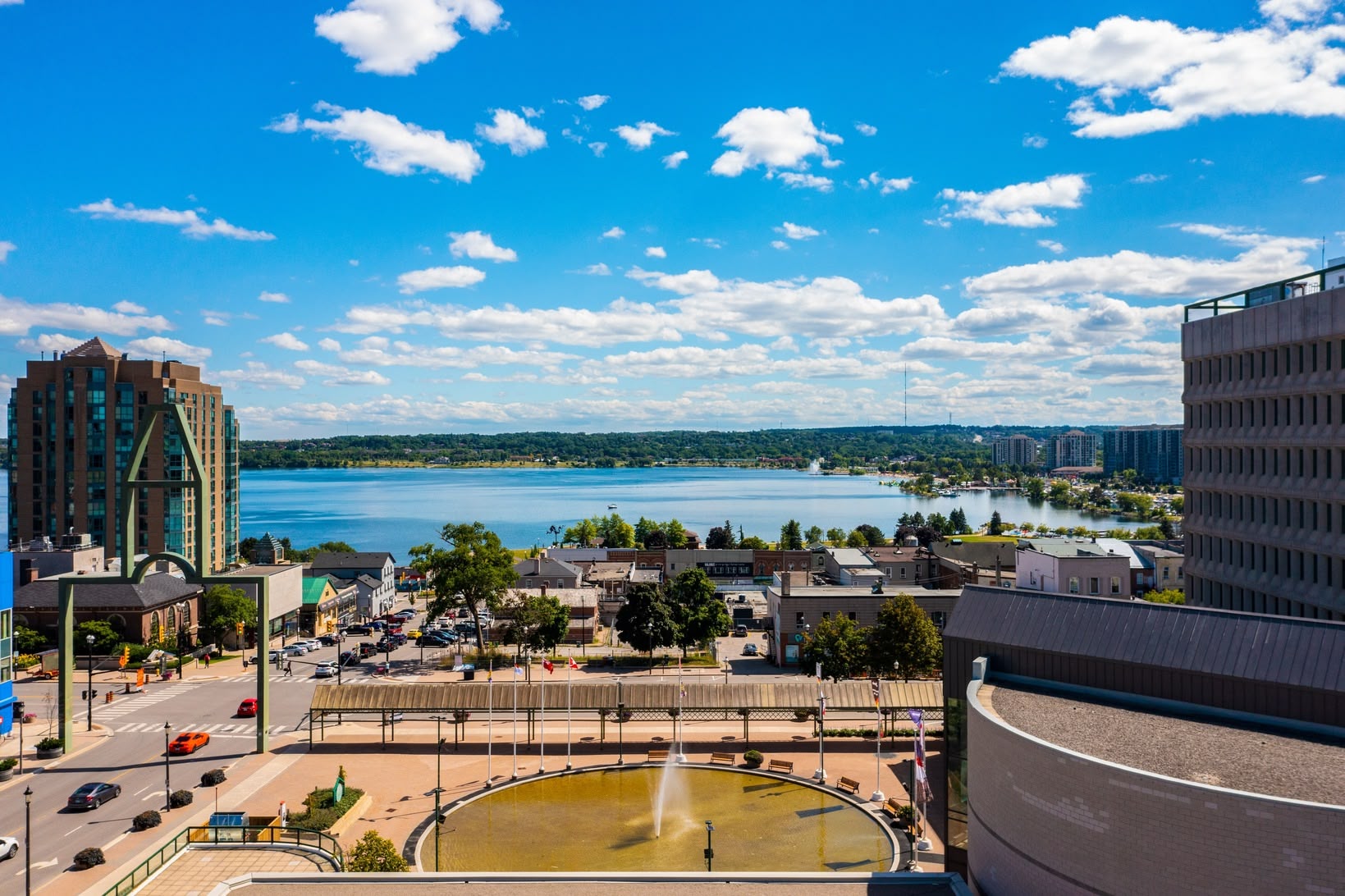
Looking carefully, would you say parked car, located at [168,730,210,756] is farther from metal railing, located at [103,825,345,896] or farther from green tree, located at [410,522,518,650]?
green tree, located at [410,522,518,650]

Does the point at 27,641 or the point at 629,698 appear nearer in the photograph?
the point at 629,698

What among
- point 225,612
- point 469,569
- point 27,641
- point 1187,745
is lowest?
point 27,641

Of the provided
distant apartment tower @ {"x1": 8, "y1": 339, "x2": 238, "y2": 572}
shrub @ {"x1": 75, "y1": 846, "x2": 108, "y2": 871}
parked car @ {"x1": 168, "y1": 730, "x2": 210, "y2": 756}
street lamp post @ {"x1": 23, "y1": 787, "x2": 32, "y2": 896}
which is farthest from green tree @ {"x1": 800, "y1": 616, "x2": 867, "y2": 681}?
distant apartment tower @ {"x1": 8, "y1": 339, "x2": 238, "y2": 572}

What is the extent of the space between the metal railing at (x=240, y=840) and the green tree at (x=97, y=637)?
148 ft

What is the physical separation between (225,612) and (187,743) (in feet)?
105

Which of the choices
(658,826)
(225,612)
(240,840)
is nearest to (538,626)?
(225,612)

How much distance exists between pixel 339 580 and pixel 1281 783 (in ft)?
307

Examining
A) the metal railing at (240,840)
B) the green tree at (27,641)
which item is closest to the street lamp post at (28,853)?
the metal railing at (240,840)

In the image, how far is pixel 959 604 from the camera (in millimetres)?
30188

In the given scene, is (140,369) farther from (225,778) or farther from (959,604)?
(959,604)

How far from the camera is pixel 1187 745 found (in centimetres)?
2216

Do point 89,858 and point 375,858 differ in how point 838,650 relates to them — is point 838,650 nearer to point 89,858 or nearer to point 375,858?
point 375,858

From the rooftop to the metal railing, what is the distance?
2369 cm

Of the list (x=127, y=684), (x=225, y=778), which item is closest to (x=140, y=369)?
(x=127, y=684)
